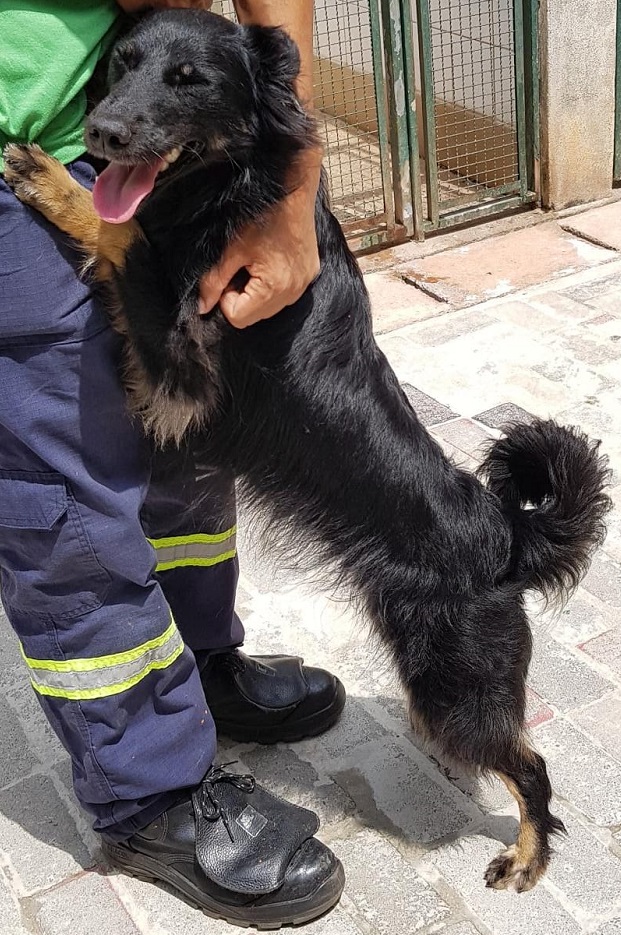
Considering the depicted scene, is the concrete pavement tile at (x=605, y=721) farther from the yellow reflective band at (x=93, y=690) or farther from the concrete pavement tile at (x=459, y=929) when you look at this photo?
the yellow reflective band at (x=93, y=690)

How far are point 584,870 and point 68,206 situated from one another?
1664mm

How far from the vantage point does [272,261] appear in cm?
184

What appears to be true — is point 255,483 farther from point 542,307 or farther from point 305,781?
point 542,307

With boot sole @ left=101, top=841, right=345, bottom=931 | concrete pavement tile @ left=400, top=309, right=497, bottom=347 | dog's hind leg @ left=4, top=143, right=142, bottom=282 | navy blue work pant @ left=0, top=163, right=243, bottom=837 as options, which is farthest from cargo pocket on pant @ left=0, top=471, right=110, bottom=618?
concrete pavement tile @ left=400, top=309, right=497, bottom=347

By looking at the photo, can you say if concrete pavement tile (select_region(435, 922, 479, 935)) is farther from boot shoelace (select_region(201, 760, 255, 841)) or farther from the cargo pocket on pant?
the cargo pocket on pant

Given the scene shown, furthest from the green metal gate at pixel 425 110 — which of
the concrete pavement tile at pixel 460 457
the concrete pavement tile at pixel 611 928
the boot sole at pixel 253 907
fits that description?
the concrete pavement tile at pixel 611 928

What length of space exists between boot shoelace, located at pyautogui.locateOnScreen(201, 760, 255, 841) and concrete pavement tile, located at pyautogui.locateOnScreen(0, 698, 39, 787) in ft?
1.85

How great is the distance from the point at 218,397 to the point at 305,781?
3.26 ft

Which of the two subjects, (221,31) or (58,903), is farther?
(58,903)

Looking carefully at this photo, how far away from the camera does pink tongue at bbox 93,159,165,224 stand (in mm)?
1749

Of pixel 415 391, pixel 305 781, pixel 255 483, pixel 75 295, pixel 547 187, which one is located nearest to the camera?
pixel 75 295

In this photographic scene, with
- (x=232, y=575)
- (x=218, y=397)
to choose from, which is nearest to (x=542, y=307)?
(x=232, y=575)

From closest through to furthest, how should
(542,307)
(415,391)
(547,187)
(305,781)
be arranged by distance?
1. (305,781)
2. (415,391)
3. (542,307)
4. (547,187)

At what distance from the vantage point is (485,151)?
18.4 ft
